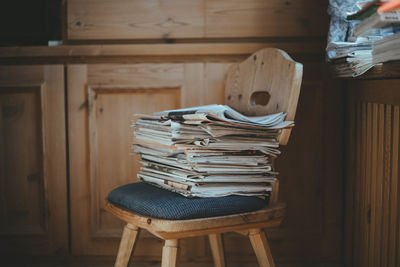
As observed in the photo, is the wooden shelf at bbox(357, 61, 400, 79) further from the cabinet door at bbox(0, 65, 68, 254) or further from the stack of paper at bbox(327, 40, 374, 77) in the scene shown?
the cabinet door at bbox(0, 65, 68, 254)

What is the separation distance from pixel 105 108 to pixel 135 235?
0.68 m

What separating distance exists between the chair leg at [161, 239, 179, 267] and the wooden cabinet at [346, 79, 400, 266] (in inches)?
23.6

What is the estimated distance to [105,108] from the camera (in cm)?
186

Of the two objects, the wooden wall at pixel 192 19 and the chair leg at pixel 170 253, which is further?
the wooden wall at pixel 192 19

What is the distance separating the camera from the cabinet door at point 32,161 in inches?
72.9

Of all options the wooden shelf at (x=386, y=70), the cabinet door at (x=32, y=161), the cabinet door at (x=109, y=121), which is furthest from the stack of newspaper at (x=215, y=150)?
the cabinet door at (x=32, y=161)

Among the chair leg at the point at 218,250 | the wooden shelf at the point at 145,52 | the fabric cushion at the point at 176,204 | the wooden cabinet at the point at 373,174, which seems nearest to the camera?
the fabric cushion at the point at 176,204

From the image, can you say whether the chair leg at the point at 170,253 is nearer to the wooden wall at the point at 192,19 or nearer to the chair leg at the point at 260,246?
the chair leg at the point at 260,246

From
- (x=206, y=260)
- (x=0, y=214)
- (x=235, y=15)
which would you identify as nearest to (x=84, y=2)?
(x=235, y=15)

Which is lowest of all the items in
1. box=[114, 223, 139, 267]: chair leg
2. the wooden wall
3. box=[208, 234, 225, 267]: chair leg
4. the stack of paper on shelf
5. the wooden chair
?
box=[208, 234, 225, 267]: chair leg

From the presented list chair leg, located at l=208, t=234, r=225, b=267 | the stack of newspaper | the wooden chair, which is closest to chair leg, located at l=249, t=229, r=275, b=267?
the wooden chair

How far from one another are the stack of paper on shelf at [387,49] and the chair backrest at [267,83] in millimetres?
230

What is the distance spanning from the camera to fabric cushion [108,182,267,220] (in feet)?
3.84

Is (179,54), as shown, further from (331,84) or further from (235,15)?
(331,84)
